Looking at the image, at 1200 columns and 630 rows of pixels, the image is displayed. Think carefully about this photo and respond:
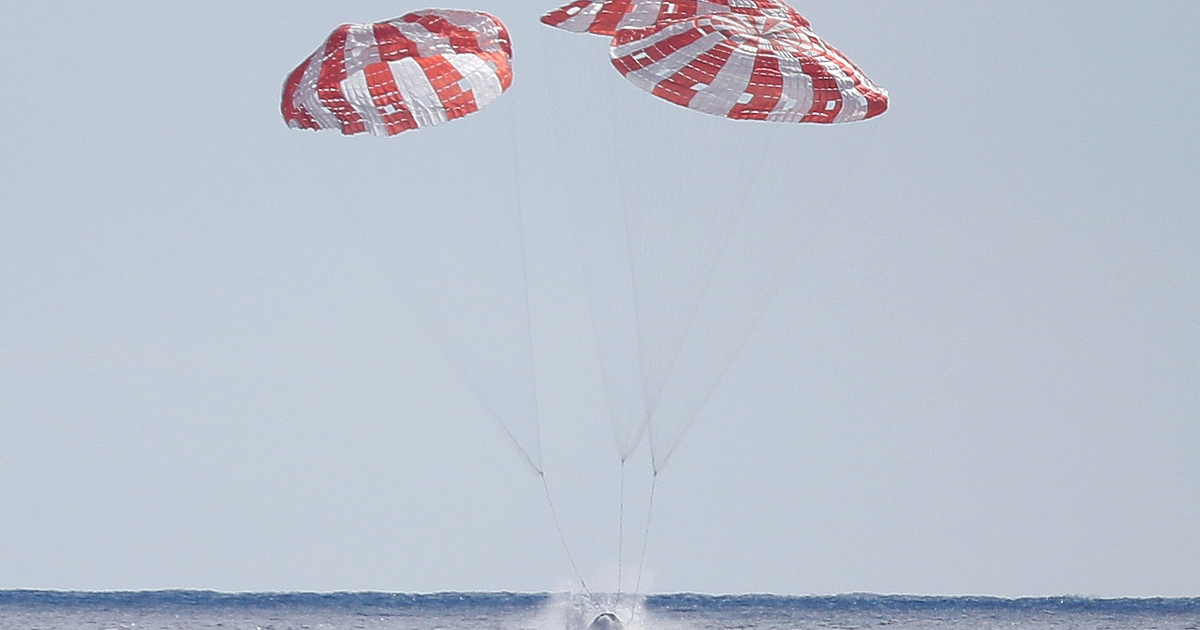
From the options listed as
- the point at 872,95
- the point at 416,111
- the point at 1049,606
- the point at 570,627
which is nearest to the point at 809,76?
the point at 872,95

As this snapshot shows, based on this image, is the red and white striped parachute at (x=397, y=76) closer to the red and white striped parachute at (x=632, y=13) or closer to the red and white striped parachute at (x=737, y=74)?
the red and white striped parachute at (x=632, y=13)

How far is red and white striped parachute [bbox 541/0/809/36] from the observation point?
1553cm

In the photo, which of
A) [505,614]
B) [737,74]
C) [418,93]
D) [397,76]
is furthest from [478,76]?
[505,614]

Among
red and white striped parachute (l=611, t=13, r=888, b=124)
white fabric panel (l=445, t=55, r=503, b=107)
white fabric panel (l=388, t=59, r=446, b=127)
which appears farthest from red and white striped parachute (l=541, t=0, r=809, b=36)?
white fabric panel (l=388, t=59, r=446, b=127)

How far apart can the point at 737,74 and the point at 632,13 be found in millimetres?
1222

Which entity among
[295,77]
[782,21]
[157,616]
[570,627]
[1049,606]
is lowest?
[1049,606]

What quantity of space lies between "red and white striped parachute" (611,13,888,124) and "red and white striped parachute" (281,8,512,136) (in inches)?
52.5

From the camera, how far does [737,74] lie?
15156mm

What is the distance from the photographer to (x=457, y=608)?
5672 cm

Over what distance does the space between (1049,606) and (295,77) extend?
1968 inches

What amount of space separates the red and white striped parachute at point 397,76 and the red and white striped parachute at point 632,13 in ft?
2.55

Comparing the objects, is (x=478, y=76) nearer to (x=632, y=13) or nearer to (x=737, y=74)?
(x=632, y=13)

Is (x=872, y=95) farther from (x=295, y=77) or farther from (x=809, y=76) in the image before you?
(x=295, y=77)

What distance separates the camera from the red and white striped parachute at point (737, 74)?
595 inches
